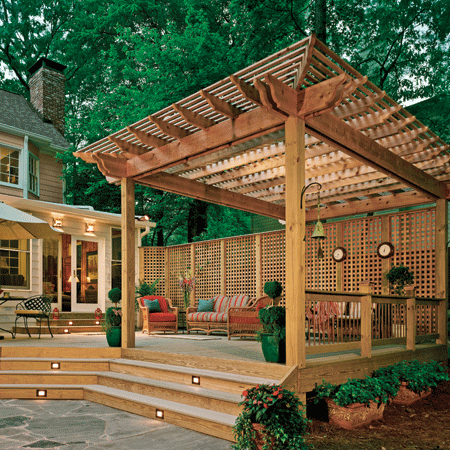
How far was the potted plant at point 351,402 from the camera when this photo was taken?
4301mm

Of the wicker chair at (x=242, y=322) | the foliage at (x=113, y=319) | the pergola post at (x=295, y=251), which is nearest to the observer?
the pergola post at (x=295, y=251)

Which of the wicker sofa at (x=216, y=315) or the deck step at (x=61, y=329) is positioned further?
the deck step at (x=61, y=329)

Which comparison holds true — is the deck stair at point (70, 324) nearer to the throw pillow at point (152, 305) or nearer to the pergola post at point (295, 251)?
the throw pillow at point (152, 305)

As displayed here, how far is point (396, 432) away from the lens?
4.31m

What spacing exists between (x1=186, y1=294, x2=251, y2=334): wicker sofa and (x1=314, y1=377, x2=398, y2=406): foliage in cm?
390

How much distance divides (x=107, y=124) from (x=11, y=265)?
7726 mm

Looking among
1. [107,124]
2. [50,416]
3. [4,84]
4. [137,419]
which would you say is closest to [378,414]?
[137,419]

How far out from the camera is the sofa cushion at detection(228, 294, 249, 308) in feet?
28.9

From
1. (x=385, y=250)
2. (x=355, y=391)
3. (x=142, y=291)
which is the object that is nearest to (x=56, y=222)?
(x=142, y=291)

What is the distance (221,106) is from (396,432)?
3645 mm

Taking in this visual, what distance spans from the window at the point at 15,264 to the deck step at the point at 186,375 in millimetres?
4705

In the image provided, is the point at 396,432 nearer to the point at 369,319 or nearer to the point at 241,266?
the point at 369,319

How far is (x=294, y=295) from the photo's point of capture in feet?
13.5

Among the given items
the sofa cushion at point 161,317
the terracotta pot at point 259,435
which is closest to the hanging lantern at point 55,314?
the sofa cushion at point 161,317
